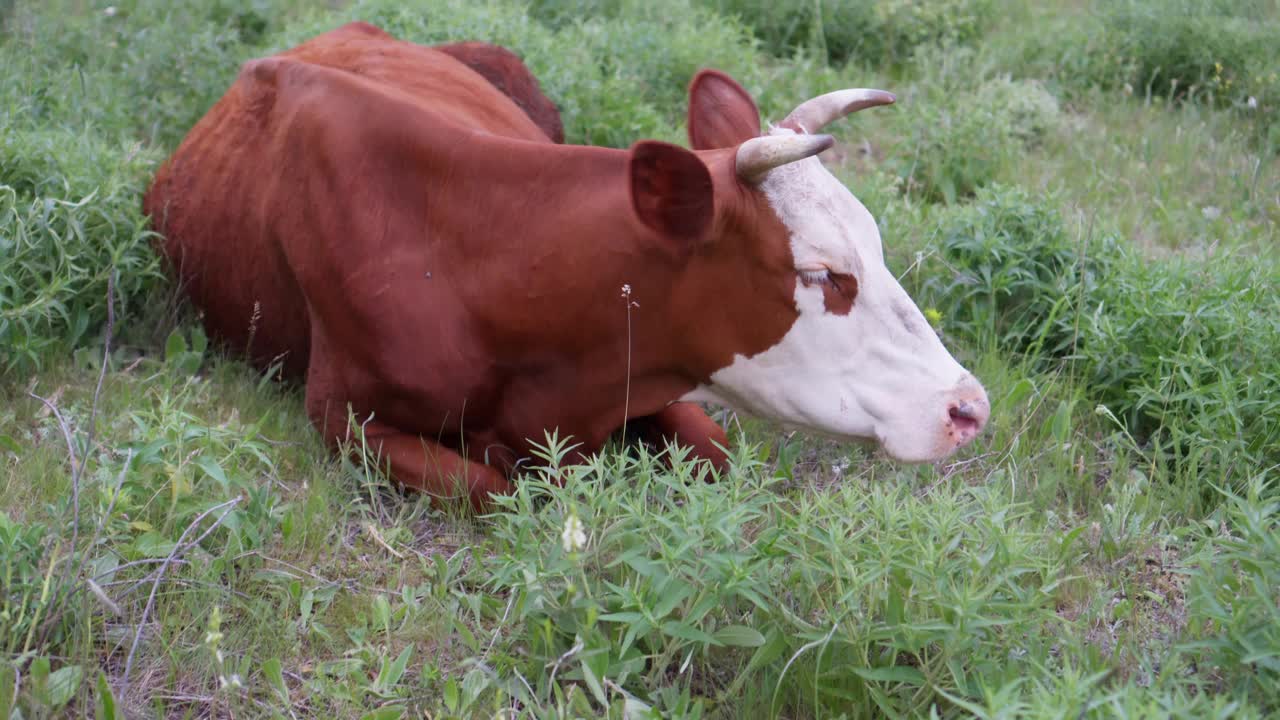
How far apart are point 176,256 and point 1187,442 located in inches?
134

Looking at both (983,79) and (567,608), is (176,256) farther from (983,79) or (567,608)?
(983,79)

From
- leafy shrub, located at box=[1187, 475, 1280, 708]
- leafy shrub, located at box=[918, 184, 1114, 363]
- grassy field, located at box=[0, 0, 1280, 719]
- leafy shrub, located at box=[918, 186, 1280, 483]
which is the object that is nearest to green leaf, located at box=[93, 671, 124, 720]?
grassy field, located at box=[0, 0, 1280, 719]

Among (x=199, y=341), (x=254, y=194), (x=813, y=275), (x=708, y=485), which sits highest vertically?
(x=813, y=275)

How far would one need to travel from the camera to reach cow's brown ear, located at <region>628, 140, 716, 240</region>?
298cm

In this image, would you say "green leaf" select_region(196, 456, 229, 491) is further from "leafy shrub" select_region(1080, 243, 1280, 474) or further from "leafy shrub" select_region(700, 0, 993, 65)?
"leafy shrub" select_region(700, 0, 993, 65)

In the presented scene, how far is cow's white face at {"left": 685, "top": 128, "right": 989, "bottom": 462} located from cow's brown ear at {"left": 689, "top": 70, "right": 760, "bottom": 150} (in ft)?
1.46

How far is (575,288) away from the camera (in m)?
3.19

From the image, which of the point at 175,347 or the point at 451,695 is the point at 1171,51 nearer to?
the point at 175,347

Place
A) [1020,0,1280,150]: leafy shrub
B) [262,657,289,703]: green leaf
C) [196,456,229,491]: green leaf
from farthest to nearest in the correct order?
[1020,0,1280,150]: leafy shrub → [196,456,229,491]: green leaf → [262,657,289,703]: green leaf

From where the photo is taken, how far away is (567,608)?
2.66 m

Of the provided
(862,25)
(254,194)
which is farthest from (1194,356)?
(862,25)

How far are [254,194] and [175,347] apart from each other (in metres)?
0.66

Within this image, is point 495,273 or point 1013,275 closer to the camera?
point 495,273

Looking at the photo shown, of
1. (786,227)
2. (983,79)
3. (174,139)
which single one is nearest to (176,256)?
(174,139)
